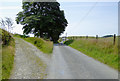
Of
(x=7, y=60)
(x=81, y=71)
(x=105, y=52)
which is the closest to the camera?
(x=81, y=71)

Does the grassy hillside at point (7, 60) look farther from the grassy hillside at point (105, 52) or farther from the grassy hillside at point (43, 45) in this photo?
the grassy hillside at point (105, 52)

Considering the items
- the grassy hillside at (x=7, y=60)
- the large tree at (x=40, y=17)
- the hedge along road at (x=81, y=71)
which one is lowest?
the hedge along road at (x=81, y=71)

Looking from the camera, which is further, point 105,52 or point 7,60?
point 105,52

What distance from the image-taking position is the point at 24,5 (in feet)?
80.2

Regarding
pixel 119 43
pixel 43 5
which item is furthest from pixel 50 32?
pixel 119 43

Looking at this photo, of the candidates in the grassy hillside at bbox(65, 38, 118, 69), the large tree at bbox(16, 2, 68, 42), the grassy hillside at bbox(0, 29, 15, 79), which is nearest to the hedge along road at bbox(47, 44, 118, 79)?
the grassy hillside at bbox(65, 38, 118, 69)

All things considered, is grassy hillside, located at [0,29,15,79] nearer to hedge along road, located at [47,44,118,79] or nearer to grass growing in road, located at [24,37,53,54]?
hedge along road, located at [47,44,118,79]

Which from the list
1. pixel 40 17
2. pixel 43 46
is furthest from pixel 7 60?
pixel 40 17

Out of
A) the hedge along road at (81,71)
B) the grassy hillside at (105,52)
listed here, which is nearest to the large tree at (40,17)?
the grassy hillside at (105,52)

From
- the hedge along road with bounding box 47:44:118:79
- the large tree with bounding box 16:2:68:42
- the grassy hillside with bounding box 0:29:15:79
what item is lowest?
the hedge along road with bounding box 47:44:118:79

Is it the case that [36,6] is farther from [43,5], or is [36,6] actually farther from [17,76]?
[17,76]

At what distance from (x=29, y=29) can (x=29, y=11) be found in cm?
485

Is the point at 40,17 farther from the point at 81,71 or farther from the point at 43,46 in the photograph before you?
the point at 81,71

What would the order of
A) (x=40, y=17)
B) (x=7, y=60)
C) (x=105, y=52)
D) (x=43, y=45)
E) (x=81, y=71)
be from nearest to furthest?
(x=81, y=71)
(x=7, y=60)
(x=105, y=52)
(x=43, y=45)
(x=40, y=17)
